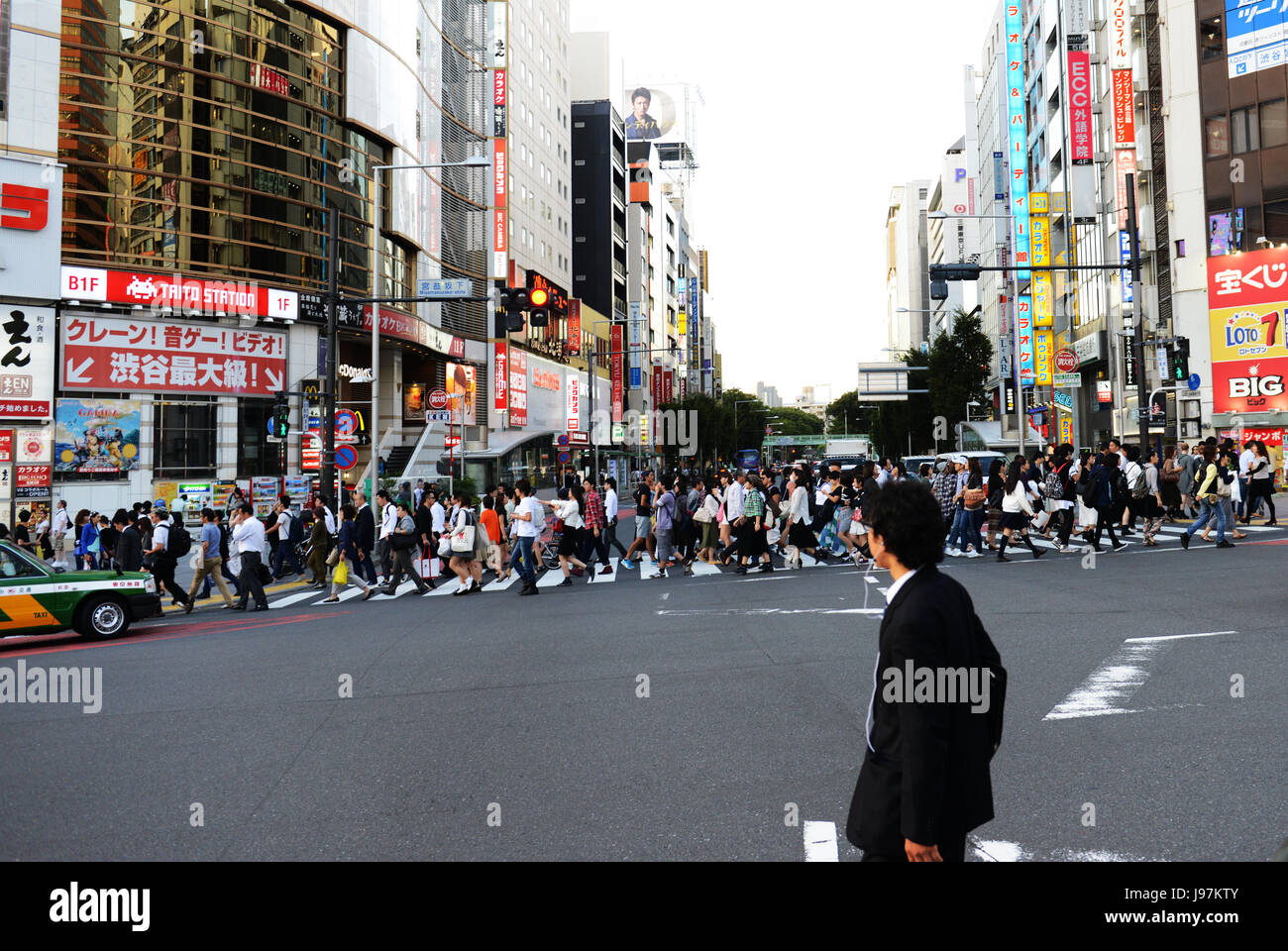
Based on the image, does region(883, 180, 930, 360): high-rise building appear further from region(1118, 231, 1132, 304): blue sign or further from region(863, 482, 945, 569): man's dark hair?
region(863, 482, 945, 569): man's dark hair

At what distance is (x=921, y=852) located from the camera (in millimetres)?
2645

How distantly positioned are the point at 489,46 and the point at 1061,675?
5322 centimetres

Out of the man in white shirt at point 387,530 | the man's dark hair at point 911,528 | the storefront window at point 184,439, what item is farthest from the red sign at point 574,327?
the man's dark hair at point 911,528

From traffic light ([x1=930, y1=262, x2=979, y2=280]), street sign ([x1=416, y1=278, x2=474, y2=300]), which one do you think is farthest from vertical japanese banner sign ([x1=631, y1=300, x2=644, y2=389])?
traffic light ([x1=930, y1=262, x2=979, y2=280])

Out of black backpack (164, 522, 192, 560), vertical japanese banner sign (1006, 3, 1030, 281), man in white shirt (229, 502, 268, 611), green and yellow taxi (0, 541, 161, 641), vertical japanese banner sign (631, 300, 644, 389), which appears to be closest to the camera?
green and yellow taxi (0, 541, 161, 641)

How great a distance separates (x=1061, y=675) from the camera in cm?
766

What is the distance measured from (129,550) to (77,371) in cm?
1749

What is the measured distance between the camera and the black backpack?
16797mm

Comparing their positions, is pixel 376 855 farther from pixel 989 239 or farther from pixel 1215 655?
pixel 989 239

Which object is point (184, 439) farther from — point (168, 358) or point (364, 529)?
point (364, 529)

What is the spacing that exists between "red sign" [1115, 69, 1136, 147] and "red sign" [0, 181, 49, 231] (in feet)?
119

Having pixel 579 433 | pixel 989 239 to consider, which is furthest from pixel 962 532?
pixel 989 239

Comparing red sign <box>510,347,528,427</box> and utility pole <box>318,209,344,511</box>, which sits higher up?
red sign <box>510,347,528,427</box>

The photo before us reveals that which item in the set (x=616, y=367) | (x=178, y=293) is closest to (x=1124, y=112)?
(x=178, y=293)
